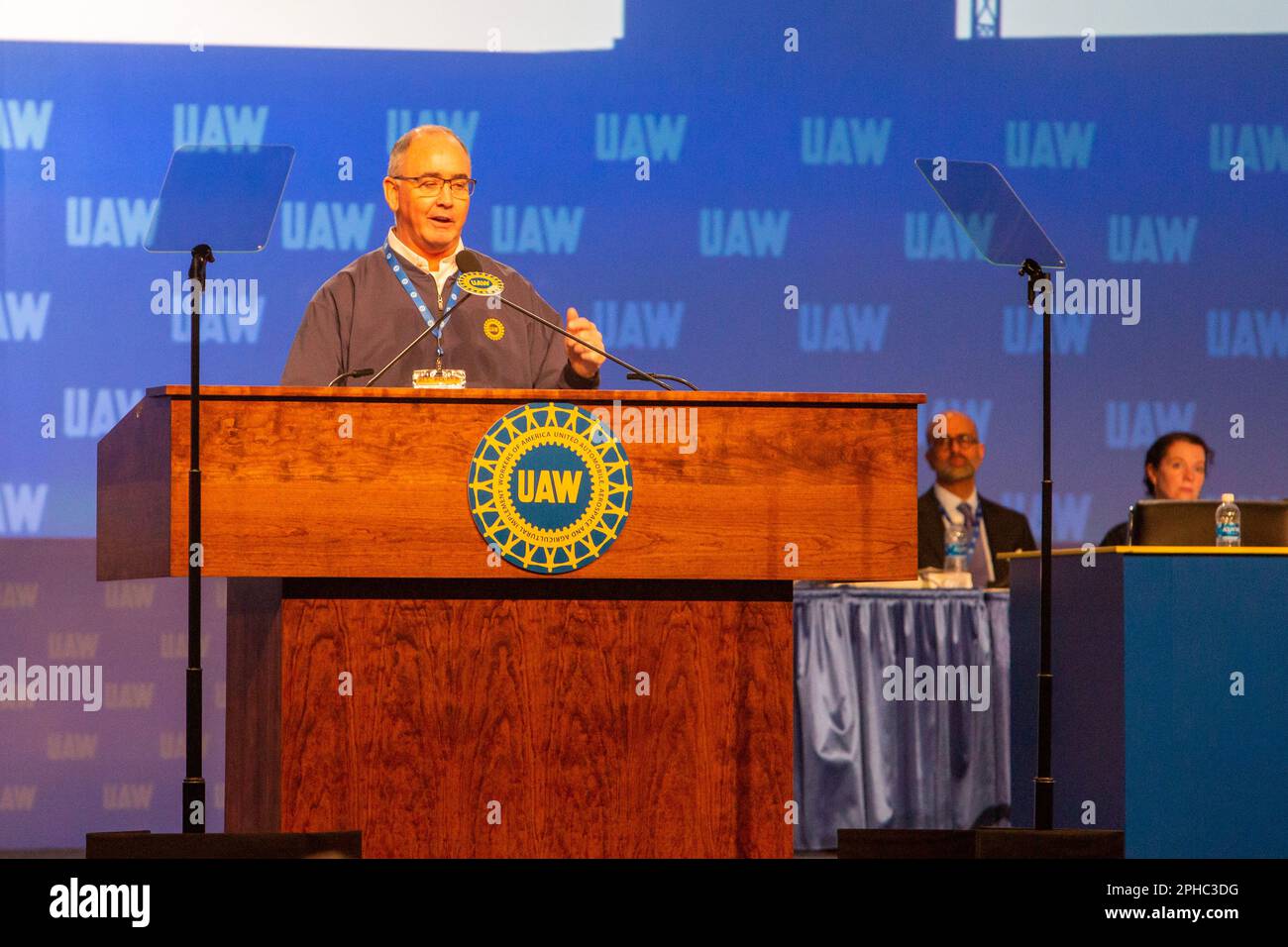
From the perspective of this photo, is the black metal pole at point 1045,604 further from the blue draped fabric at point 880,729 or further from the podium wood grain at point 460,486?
the blue draped fabric at point 880,729

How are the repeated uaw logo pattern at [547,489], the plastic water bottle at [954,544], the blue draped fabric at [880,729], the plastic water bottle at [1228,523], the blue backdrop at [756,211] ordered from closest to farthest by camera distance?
the repeated uaw logo pattern at [547,489] < the plastic water bottle at [1228,523] < the blue draped fabric at [880,729] < the plastic water bottle at [954,544] < the blue backdrop at [756,211]

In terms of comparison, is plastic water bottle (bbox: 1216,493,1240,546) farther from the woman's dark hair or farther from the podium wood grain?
the woman's dark hair

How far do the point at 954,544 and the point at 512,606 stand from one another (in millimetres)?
3390

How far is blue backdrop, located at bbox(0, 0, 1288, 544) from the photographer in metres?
6.90

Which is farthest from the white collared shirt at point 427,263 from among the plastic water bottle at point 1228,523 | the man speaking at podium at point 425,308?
the plastic water bottle at point 1228,523

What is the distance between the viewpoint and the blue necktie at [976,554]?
696cm

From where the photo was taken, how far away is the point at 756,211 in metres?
7.29

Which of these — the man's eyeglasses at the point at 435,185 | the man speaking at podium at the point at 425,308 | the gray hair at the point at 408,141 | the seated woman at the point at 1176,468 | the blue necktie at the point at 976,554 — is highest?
the gray hair at the point at 408,141

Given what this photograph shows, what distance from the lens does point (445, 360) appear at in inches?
196

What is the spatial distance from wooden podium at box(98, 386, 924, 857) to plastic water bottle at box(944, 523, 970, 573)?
2.98 metres

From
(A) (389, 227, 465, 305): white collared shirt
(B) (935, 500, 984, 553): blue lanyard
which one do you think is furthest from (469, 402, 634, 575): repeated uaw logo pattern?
(B) (935, 500, 984, 553): blue lanyard

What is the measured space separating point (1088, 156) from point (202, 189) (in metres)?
4.52

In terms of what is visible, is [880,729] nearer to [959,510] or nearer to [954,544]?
[954,544]

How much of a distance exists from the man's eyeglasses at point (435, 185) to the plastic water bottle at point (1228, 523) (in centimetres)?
223
